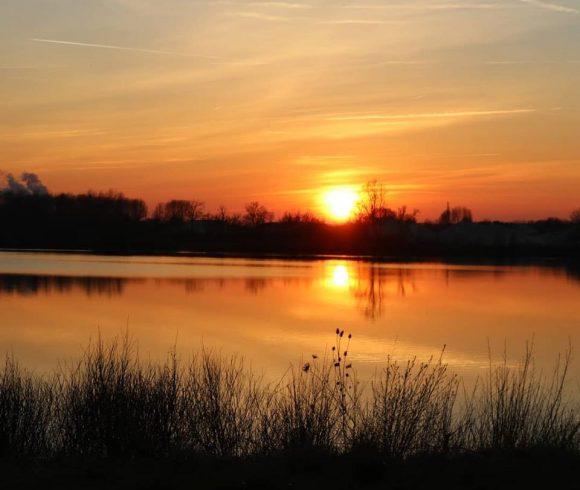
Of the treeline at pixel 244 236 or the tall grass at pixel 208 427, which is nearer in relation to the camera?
the tall grass at pixel 208 427

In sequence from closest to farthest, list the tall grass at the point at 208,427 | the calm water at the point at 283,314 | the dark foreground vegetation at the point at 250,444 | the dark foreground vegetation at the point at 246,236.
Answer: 1. the dark foreground vegetation at the point at 250,444
2. the tall grass at the point at 208,427
3. the calm water at the point at 283,314
4. the dark foreground vegetation at the point at 246,236

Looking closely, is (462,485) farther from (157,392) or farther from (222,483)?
(157,392)

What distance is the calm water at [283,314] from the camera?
1523 cm

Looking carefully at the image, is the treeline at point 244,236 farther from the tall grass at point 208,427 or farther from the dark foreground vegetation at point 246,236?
the tall grass at point 208,427

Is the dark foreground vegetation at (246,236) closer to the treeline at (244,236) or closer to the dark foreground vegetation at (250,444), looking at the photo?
the treeline at (244,236)

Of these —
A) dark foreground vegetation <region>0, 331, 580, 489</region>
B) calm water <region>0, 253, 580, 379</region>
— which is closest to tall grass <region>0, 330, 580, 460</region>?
dark foreground vegetation <region>0, 331, 580, 489</region>

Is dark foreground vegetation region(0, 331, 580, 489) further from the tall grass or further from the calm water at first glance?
the calm water

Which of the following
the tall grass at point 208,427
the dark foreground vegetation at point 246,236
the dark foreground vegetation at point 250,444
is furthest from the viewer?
the dark foreground vegetation at point 246,236

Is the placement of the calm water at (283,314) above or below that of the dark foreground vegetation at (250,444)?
below

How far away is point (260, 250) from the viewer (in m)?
74.2

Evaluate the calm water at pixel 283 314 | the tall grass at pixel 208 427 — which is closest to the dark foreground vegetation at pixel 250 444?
the tall grass at pixel 208 427

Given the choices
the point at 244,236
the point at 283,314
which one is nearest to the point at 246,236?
the point at 244,236

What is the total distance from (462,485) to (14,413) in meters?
4.74

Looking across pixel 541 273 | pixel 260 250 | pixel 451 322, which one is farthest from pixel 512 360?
pixel 260 250
